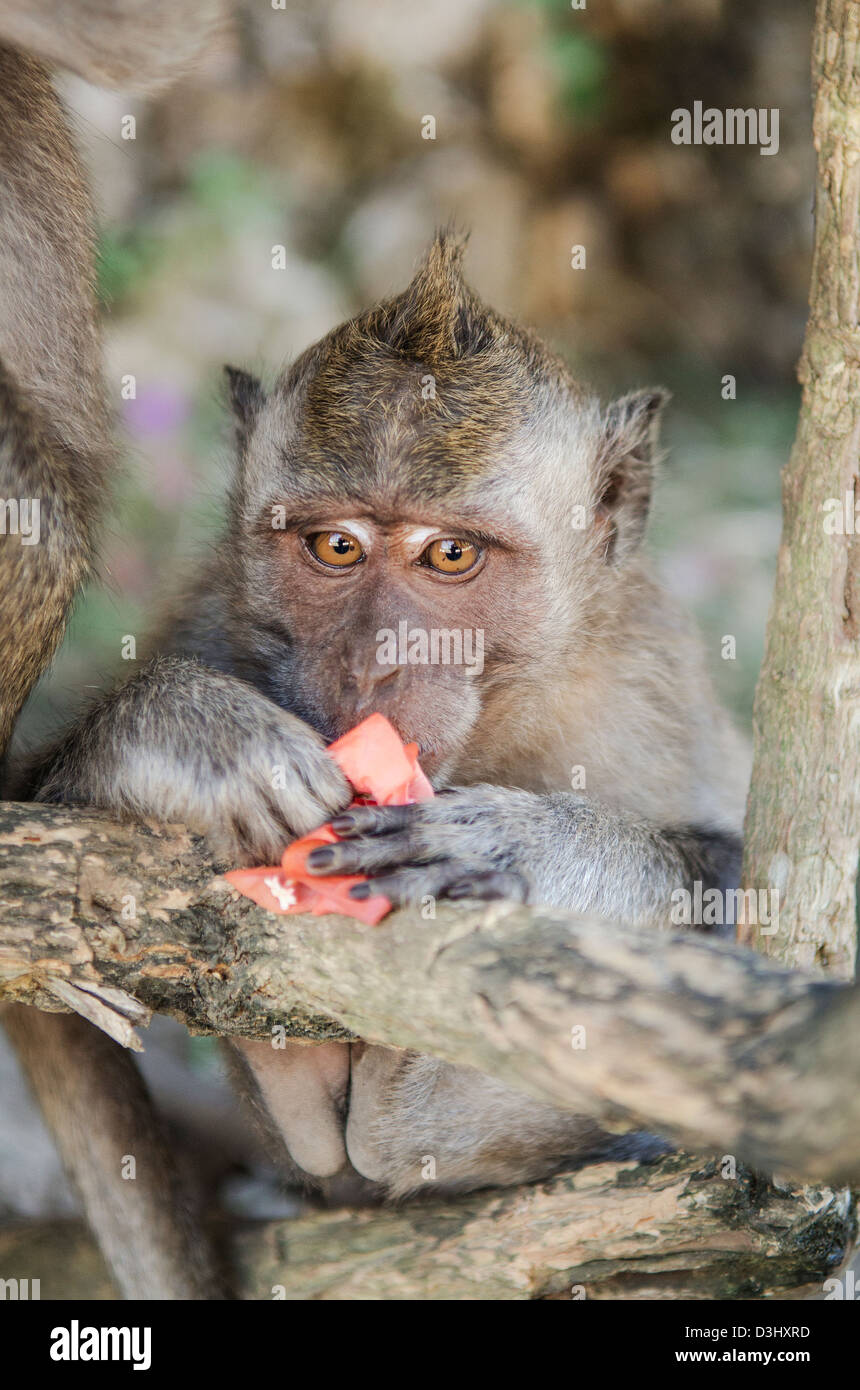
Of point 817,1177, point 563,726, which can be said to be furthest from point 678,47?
point 817,1177

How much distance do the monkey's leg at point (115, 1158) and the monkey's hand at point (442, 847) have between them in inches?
44.5

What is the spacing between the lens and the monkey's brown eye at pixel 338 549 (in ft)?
10.1

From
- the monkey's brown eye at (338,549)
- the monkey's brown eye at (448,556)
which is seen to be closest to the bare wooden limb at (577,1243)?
the monkey's brown eye at (448,556)

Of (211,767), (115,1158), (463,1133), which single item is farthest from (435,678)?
(115,1158)

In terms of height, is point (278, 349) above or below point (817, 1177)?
above

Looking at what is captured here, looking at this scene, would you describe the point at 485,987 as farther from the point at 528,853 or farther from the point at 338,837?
the point at 528,853

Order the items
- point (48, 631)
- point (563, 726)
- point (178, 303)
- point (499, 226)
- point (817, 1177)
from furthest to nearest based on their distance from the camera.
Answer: point (499, 226) → point (178, 303) → point (563, 726) → point (48, 631) → point (817, 1177)

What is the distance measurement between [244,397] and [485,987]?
1.97m

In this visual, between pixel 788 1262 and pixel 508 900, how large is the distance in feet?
3.49

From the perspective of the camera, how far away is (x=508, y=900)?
2295 mm

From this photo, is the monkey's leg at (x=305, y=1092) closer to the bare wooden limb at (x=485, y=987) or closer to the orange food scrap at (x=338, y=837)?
the bare wooden limb at (x=485, y=987)

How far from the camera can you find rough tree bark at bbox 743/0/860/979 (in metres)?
2.64

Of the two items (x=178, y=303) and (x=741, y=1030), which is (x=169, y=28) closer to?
(x=741, y=1030)

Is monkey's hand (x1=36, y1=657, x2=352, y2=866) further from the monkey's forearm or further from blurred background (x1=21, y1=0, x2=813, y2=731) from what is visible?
blurred background (x1=21, y1=0, x2=813, y2=731)
